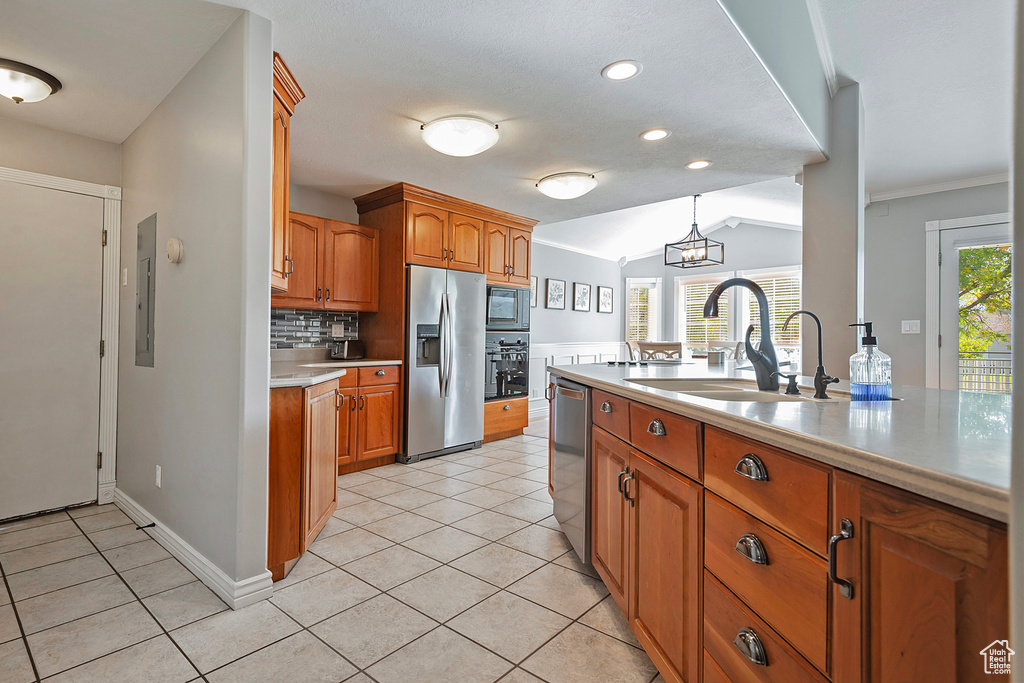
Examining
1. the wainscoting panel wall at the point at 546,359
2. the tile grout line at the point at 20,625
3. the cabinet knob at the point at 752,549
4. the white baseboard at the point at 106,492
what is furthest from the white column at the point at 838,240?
the white baseboard at the point at 106,492

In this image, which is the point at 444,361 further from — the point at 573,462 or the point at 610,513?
the point at 610,513

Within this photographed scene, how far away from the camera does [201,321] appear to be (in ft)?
7.17

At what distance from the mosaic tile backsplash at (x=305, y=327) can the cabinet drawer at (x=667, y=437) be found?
3.22 m

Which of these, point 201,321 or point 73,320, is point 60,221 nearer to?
point 73,320

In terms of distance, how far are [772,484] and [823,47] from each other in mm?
3156

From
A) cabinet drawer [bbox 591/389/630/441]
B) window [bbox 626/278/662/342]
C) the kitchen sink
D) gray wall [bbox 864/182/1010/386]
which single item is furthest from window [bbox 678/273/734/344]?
cabinet drawer [bbox 591/389/630/441]

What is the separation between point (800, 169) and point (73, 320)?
16.0ft

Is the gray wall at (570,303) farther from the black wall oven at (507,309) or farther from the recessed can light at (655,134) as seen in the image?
the recessed can light at (655,134)

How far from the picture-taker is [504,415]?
515cm

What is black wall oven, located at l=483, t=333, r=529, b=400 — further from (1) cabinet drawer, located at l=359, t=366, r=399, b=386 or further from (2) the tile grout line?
(2) the tile grout line

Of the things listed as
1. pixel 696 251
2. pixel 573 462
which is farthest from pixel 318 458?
pixel 696 251

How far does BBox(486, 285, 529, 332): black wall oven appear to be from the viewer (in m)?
4.93

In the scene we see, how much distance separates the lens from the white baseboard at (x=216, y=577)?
1.94m

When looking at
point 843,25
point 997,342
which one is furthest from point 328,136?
point 997,342
